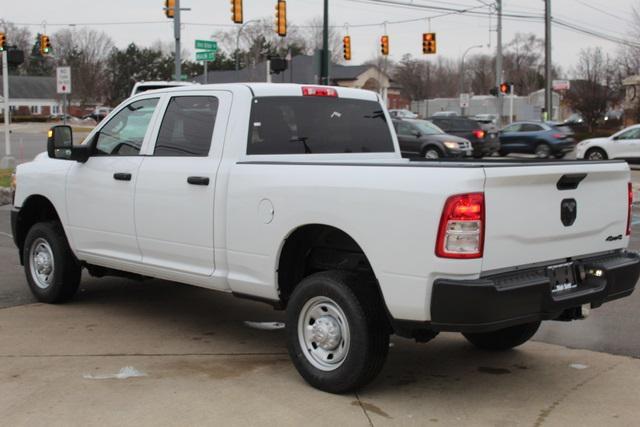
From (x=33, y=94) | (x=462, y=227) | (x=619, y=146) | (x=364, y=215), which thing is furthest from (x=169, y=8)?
(x=33, y=94)

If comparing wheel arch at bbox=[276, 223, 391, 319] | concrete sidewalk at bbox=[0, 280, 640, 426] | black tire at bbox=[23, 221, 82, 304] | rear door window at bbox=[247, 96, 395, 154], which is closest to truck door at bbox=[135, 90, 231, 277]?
A: rear door window at bbox=[247, 96, 395, 154]

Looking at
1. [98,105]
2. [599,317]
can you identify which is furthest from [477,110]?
[599,317]

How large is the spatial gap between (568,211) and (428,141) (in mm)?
21875

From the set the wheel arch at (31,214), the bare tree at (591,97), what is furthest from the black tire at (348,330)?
the bare tree at (591,97)

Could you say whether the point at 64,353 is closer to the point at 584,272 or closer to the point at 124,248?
the point at 124,248

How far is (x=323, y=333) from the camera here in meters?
4.74

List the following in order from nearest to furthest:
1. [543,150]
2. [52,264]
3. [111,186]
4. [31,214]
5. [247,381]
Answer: [247,381], [111,186], [52,264], [31,214], [543,150]

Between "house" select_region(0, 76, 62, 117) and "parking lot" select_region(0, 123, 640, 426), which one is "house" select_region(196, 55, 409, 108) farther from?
"parking lot" select_region(0, 123, 640, 426)

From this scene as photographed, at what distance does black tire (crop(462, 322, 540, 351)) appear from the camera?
564 centimetres

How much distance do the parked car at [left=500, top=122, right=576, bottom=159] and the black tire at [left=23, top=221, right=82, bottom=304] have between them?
25.1 metres

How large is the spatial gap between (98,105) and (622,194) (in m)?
104

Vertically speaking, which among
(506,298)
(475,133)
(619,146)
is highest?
(475,133)

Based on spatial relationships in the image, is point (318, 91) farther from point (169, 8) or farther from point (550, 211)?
point (169, 8)

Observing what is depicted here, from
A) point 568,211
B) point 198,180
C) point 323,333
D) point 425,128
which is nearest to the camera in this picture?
point 568,211
